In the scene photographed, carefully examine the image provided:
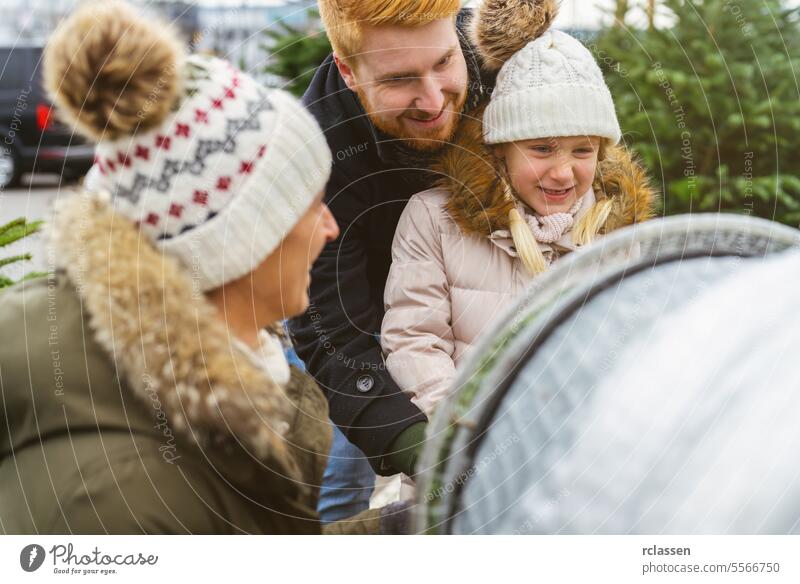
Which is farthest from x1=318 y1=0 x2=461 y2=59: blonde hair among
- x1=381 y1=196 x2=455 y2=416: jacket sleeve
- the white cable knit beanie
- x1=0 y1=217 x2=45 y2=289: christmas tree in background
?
x1=0 y1=217 x2=45 y2=289: christmas tree in background

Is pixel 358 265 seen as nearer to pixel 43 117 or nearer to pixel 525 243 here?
pixel 525 243

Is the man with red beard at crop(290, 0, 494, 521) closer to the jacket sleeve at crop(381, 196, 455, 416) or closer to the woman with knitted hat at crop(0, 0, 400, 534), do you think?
the jacket sleeve at crop(381, 196, 455, 416)

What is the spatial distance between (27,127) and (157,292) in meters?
0.42

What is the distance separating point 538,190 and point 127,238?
575mm

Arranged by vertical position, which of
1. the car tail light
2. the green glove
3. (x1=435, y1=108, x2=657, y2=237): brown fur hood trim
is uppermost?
the car tail light

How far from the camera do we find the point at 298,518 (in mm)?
1240

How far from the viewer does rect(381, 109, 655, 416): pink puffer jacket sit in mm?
1255

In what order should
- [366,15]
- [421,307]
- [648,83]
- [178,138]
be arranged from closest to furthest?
[178,138] < [366,15] < [421,307] < [648,83]

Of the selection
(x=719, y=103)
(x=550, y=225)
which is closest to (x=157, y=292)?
(x=550, y=225)

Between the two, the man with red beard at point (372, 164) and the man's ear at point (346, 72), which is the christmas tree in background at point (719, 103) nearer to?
the man with red beard at point (372, 164)

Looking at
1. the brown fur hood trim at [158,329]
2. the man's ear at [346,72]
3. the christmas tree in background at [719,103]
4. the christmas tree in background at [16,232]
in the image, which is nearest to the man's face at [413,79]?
the man's ear at [346,72]

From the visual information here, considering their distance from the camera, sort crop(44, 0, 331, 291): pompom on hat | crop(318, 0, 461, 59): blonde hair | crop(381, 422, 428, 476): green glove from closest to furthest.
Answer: crop(44, 0, 331, 291): pompom on hat → crop(318, 0, 461, 59): blonde hair → crop(381, 422, 428, 476): green glove

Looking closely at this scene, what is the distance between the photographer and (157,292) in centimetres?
103

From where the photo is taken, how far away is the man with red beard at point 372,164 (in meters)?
1.19
